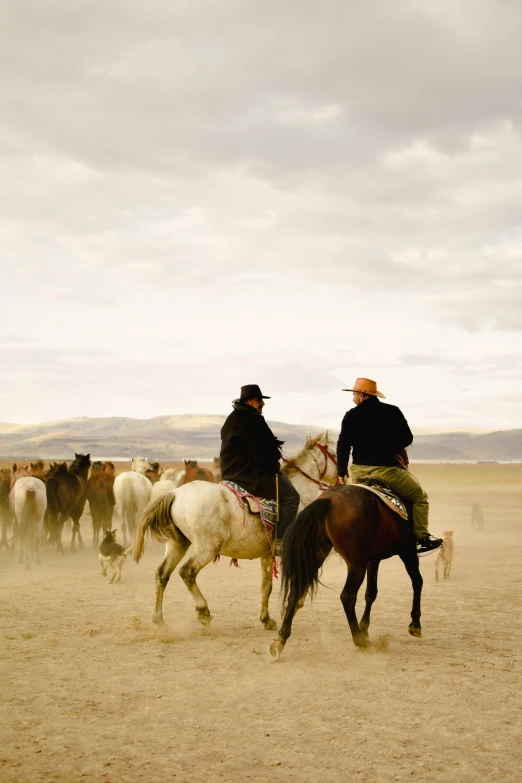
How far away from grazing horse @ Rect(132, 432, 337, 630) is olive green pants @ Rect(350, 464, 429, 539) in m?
1.41

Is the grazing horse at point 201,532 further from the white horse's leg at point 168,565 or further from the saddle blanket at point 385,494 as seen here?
the saddle blanket at point 385,494

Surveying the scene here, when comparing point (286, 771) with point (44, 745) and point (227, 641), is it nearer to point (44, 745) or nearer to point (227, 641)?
point (44, 745)

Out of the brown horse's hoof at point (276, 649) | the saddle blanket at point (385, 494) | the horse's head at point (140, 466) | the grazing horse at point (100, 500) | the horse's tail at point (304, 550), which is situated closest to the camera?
the brown horse's hoof at point (276, 649)

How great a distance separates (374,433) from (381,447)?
169mm

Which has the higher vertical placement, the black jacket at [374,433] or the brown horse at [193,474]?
the black jacket at [374,433]

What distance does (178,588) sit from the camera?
1195cm

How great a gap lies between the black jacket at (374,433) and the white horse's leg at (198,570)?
176 cm

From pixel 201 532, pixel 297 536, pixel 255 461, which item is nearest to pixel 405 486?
pixel 297 536

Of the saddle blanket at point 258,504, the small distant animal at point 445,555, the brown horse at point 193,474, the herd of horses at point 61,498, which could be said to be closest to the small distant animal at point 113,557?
the herd of horses at point 61,498

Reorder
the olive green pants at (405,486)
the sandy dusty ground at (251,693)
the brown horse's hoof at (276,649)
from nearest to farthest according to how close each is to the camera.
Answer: the sandy dusty ground at (251,693) → the brown horse's hoof at (276,649) → the olive green pants at (405,486)

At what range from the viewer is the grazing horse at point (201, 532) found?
831 cm

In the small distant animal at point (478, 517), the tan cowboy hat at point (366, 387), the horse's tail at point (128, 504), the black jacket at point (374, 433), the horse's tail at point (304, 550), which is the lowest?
the small distant animal at point (478, 517)

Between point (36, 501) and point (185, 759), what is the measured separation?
11902 mm

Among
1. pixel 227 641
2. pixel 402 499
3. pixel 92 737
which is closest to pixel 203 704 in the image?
pixel 92 737
